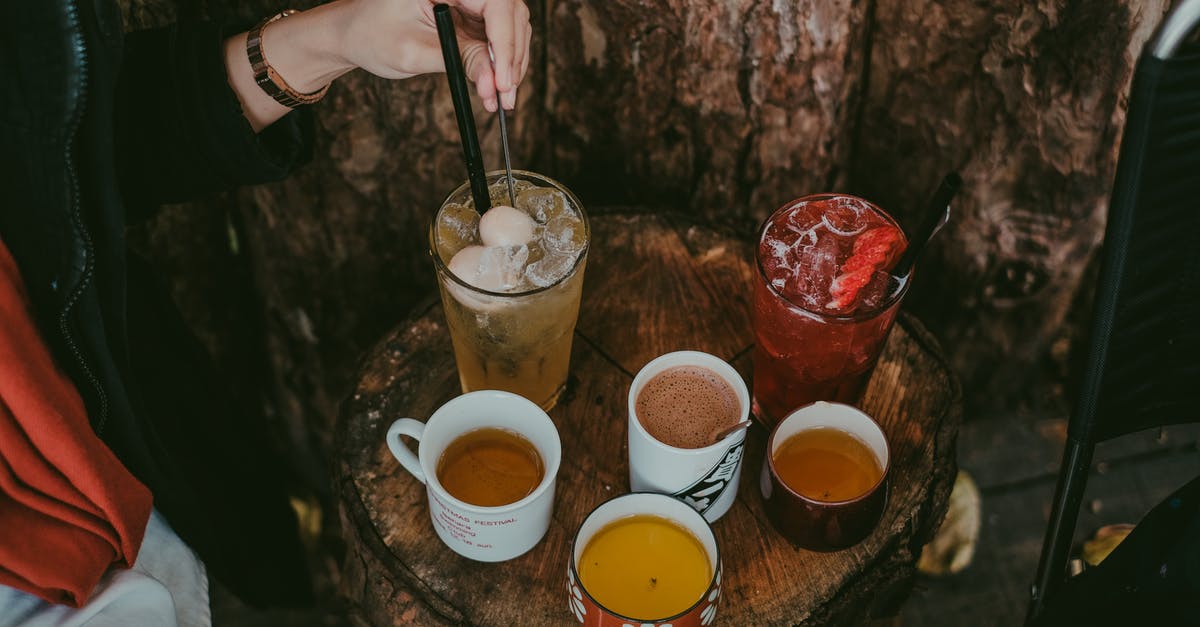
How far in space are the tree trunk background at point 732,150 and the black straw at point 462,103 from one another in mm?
598

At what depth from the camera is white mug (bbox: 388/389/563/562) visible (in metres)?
1.25

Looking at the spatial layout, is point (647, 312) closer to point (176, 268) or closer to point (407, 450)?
point (407, 450)

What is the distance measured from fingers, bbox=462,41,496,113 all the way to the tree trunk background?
47 centimetres

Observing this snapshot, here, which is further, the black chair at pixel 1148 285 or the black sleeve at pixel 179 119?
the black sleeve at pixel 179 119

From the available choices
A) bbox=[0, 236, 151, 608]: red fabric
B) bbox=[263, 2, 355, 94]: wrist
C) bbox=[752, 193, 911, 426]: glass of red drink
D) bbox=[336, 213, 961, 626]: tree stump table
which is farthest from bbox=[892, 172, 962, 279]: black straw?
bbox=[0, 236, 151, 608]: red fabric

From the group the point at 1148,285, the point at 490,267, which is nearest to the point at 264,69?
the point at 490,267

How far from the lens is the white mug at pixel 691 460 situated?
4.10ft

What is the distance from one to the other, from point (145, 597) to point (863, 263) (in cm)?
118

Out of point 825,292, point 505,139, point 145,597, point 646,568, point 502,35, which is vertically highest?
point 502,35

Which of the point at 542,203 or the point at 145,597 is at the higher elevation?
the point at 542,203

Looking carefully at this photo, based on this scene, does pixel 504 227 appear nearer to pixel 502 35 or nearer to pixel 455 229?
pixel 455 229

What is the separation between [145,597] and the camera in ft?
4.60

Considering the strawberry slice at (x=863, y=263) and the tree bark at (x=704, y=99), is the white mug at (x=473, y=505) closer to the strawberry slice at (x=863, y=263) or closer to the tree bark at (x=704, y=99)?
the strawberry slice at (x=863, y=263)

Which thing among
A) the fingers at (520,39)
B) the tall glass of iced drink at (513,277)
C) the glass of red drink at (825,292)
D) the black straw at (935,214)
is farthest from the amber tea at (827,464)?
the fingers at (520,39)
